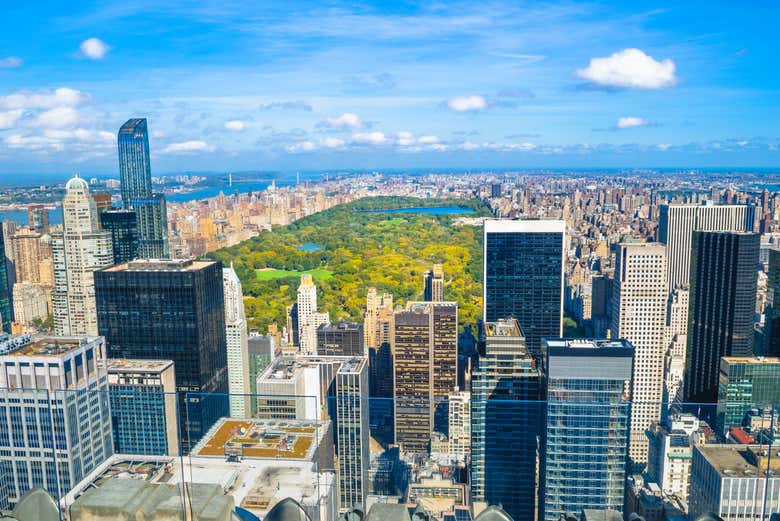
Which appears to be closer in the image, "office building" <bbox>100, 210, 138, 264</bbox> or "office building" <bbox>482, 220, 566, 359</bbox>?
"office building" <bbox>482, 220, 566, 359</bbox>

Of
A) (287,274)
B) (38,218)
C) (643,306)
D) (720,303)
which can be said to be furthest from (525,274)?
(38,218)

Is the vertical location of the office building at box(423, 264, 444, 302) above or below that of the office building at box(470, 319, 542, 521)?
below

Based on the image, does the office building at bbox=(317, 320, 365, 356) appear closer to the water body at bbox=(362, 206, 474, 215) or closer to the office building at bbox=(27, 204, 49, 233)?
the office building at bbox=(27, 204, 49, 233)

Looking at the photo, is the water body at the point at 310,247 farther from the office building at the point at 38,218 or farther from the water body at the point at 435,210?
the office building at the point at 38,218

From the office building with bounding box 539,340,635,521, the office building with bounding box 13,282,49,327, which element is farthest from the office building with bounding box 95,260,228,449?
the office building with bounding box 539,340,635,521

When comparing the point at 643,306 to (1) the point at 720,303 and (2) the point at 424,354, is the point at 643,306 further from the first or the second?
(2) the point at 424,354

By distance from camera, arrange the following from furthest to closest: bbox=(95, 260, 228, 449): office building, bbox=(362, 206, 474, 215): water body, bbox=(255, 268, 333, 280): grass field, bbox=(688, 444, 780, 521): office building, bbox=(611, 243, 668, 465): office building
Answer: bbox=(362, 206, 474, 215): water body < bbox=(255, 268, 333, 280): grass field < bbox=(611, 243, 668, 465): office building < bbox=(95, 260, 228, 449): office building < bbox=(688, 444, 780, 521): office building

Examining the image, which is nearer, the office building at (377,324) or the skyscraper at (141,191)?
the office building at (377,324)

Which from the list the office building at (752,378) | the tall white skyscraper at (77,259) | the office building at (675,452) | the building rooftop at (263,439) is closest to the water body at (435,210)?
the tall white skyscraper at (77,259)
